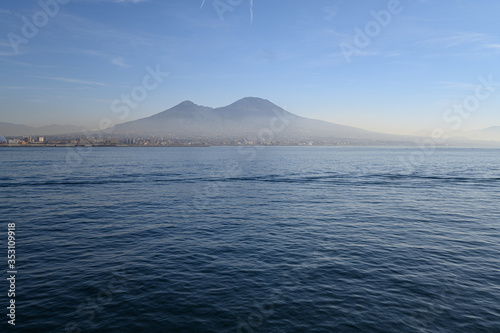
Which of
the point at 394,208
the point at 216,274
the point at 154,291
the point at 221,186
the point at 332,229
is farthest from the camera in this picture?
the point at 221,186

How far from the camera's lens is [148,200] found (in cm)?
4362

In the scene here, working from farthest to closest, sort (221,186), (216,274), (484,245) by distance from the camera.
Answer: (221,186), (484,245), (216,274)

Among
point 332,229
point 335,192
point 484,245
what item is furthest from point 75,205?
point 484,245

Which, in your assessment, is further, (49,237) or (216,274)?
(49,237)

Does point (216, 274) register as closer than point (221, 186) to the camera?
Yes

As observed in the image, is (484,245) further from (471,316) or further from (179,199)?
(179,199)

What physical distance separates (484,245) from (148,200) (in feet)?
124

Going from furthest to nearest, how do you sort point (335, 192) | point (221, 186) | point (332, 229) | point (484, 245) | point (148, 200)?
point (221, 186)
point (335, 192)
point (148, 200)
point (332, 229)
point (484, 245)

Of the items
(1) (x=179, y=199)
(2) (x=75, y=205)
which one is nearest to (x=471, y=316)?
(1) (x=179, y=199)

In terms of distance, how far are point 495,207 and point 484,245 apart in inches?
840

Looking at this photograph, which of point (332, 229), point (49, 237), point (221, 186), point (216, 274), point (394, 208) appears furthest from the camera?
point (221, 186)

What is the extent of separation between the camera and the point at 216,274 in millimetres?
17875

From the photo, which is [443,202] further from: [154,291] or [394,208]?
[154,291]

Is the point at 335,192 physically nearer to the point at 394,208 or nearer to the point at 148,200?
the point at 394,208
